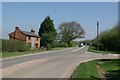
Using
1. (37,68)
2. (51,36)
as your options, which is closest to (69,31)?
(51,36)

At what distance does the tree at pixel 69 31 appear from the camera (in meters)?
127

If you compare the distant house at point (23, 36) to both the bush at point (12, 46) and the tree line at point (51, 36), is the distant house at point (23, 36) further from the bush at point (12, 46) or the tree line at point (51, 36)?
the bush at point (12, 46)

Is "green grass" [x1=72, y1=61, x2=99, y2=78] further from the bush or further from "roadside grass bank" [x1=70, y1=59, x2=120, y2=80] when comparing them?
the bush

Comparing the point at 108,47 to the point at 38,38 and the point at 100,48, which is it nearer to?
the point at 100,48

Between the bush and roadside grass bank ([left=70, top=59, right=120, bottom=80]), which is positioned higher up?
the bush

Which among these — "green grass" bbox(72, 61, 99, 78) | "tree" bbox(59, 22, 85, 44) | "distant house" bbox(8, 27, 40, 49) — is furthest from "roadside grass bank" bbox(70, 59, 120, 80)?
"tree" bbox(59, 22, 85, 44)

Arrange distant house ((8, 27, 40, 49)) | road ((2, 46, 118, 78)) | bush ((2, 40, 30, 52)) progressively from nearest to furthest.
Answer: road ((2, 46, 118, 78)), bush ((2, 40, 30, 52)), distant house ((8, 27, 40, 49))

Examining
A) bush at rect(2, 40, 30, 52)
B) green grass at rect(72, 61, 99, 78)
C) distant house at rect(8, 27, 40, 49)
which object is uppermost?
distant house at rect(8, 27, 40, 49)

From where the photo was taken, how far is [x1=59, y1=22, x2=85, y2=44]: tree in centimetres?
12725

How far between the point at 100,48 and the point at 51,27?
21556 millimetres

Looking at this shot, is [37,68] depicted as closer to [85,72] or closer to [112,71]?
[85,72]

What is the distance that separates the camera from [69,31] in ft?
426

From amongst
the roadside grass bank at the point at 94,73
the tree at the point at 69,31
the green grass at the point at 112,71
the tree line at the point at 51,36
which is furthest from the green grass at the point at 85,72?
the tree at the point at 69,31

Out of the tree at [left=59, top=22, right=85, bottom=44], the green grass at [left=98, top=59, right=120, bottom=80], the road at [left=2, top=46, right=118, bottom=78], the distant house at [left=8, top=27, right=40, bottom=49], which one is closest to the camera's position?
the green grass at [left=98, top=59, right=120, bottom=80]
